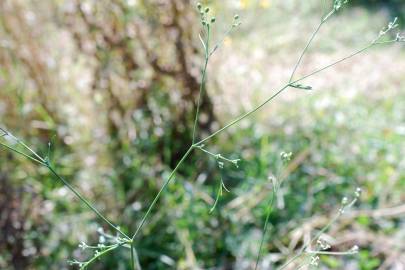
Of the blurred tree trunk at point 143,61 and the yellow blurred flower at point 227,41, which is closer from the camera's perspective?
the blurred tree trunk at point 143,61

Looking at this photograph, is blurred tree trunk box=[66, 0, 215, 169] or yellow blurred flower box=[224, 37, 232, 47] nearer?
blurred tree trunk box=[66, 0, 215, 169]

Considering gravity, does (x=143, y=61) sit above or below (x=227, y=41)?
A: below

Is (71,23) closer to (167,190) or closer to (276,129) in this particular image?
(167,190)

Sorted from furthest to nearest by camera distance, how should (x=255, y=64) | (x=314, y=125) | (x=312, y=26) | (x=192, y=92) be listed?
(x=312, y=26) → (x=255, y=64) → (x=314, y=125) → (x=192, y=92)

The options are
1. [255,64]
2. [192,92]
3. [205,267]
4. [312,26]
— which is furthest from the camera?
[312,26]

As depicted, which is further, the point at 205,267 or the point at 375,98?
the point at 375,98

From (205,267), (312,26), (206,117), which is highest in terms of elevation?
(312,26)

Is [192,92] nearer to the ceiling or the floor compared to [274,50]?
nearer to the floor

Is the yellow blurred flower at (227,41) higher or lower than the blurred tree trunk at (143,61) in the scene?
higher

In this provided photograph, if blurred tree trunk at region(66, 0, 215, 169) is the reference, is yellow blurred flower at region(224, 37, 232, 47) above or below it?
Result: above

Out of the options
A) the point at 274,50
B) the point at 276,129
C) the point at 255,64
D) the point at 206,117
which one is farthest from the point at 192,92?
the point at 274,50
